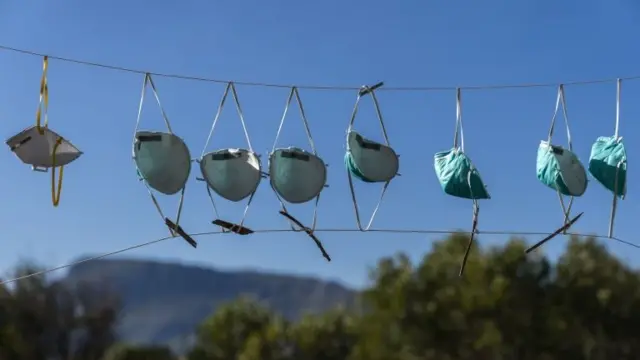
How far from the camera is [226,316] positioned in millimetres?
43531

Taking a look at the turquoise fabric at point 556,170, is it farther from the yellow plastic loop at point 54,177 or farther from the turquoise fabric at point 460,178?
the yellow plastic loop at point 54,177

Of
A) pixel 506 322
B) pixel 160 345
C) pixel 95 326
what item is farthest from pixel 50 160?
pixel 160 345

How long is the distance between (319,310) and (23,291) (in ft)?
37.5

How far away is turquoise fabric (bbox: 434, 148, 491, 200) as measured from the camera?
36.7 feet

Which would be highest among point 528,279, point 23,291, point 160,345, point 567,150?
point 567,150

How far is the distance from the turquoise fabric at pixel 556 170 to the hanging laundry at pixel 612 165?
0.17 metres

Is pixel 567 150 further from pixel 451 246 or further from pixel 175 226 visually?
pixel 451 246

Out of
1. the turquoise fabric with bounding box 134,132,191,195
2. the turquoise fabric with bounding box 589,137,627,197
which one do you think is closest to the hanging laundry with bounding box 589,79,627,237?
the turquoise fabric with bounding box 589,137,627,197

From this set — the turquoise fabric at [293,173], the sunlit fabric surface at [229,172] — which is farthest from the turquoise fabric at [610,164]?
the sunlit fabric surface at [229,172]

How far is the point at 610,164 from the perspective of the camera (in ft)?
37.2

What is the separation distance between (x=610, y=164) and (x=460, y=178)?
162 centimetres

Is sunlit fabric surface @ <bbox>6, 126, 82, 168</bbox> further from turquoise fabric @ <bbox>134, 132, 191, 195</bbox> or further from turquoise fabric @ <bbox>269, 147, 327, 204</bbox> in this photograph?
turquoise fabric @ <bbox>269, 147, 327, 204</bbox>

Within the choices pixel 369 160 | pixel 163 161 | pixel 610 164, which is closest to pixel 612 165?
pixel 610 164

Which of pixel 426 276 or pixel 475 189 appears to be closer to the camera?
pixel 475 189
